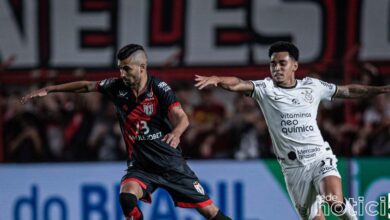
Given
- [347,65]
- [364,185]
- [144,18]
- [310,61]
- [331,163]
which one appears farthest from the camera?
[144,18]

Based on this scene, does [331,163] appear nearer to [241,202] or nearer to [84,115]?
[241,202]

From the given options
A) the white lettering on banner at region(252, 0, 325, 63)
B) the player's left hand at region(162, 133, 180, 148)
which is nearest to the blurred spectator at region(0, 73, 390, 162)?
the white lettering on banner at region(252, 0, 325, 63)

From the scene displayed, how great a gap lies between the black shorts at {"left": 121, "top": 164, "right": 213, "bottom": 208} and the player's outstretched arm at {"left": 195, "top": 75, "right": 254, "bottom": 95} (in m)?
0.92

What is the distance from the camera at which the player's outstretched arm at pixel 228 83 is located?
27.4 feet

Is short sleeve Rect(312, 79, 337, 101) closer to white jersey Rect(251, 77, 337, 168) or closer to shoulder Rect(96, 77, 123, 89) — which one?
white jersey Rect(251, 77, 337, 168)

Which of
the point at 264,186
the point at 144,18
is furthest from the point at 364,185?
the point at 144,18

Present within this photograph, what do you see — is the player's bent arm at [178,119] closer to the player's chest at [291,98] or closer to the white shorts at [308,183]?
the player's chest at [291,98]

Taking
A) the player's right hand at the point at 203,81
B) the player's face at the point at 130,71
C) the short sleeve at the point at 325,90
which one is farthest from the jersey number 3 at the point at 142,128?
the short sleeve at the point at 325,90

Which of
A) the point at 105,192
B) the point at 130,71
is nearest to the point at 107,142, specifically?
the point at 105,192

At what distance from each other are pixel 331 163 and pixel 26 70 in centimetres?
615

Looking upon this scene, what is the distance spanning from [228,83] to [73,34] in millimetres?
5784

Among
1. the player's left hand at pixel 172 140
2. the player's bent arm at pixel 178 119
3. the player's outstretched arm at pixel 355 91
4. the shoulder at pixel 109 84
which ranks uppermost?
the shoulder at pixel 109 84

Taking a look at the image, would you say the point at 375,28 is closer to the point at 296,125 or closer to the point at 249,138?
the point at 249,138

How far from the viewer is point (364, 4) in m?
13.5
